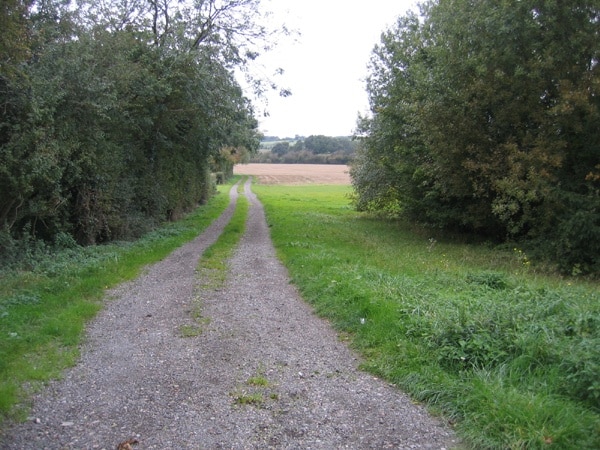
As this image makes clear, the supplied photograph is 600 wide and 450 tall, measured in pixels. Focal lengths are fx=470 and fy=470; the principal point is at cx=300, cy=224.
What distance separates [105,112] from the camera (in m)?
12.9

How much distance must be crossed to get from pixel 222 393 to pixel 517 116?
13346mm

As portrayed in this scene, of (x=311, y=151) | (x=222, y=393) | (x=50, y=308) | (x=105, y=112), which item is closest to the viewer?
(x=222, y=393)

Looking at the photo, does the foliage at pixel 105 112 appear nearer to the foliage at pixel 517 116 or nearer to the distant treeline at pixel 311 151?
the foliage at pixel 517 116

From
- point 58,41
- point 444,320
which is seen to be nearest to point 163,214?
point 58,41

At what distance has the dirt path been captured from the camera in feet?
13.3

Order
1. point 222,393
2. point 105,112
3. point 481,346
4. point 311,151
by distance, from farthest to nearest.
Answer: point 311,151 < point 105,112 < point 481,346 < point 222,393

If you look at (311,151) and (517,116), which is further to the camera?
(311,151)

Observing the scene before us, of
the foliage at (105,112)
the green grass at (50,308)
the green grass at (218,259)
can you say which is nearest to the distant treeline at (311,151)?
the foliage at (105,112)

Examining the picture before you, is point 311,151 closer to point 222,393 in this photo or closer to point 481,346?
point 481,346

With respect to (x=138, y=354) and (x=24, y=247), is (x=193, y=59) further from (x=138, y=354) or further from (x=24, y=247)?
(x=138, y=354)

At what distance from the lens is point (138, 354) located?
237 inches

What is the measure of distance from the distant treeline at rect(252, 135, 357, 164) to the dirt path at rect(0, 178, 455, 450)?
116 metres

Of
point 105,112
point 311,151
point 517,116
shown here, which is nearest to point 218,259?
point 105,112

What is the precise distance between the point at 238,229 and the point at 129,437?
16.6 meters
